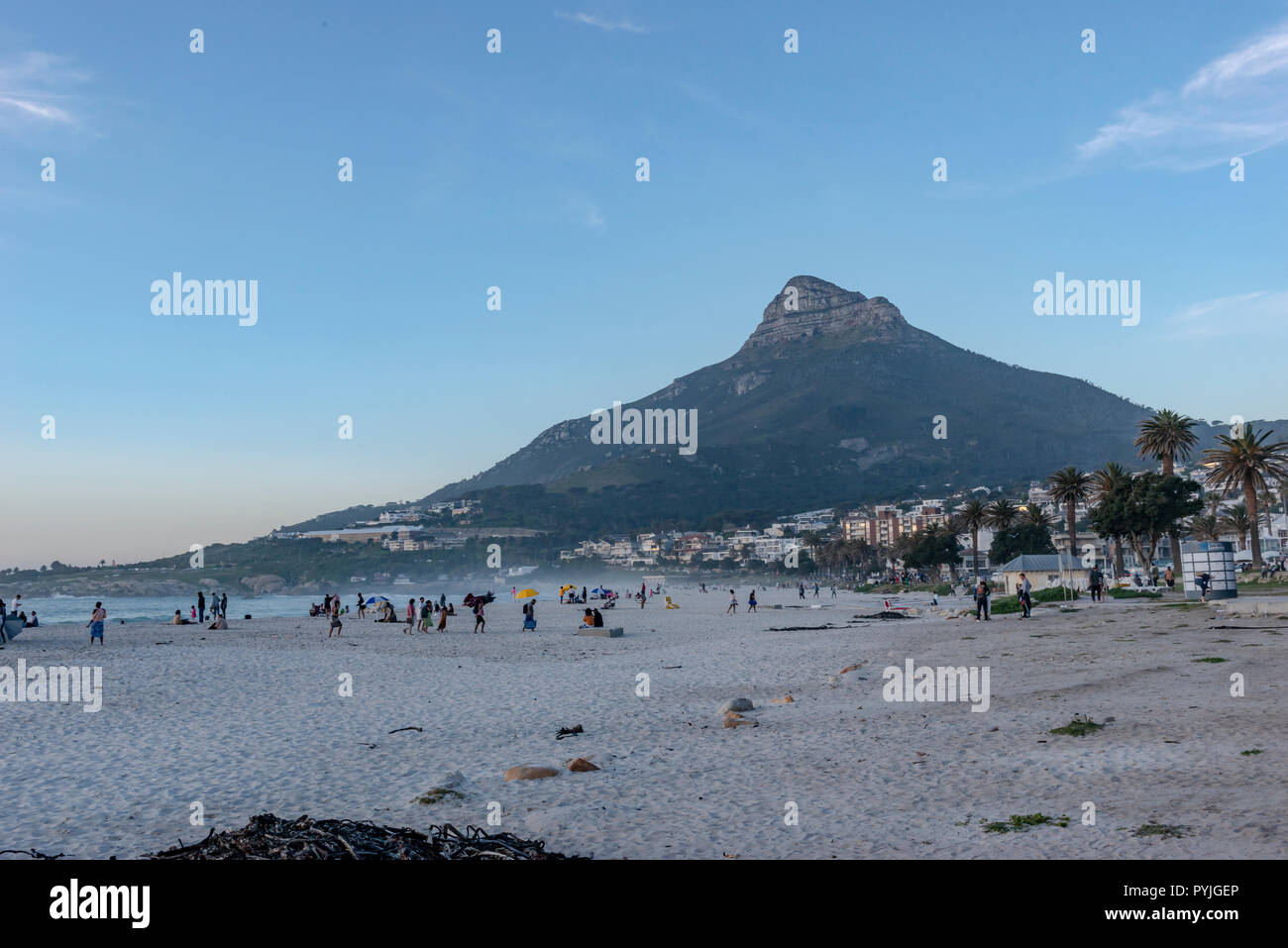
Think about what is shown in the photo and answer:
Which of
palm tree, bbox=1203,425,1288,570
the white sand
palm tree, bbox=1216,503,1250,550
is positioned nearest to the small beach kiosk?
the white sand

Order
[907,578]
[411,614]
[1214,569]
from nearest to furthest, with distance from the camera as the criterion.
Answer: [1214,569] < [411,614] < [907,578]

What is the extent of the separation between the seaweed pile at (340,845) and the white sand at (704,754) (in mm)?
2012

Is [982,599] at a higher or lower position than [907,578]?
higher

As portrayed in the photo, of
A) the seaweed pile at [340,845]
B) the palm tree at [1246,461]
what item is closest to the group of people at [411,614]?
the seaweed pile at [340,845]

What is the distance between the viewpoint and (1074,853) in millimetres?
7379

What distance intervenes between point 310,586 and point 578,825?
624 feet

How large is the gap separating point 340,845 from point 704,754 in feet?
24.8

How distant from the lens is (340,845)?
6227 mm

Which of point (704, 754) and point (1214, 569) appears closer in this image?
point (704, 754)

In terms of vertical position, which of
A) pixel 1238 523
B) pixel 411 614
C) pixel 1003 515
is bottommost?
pixel 411 614

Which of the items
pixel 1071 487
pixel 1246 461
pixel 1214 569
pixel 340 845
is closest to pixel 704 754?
pixel 340 845

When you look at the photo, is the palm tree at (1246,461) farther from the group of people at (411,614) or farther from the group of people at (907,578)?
the group of people at (907,578)

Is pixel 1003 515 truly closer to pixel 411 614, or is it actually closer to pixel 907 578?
pixel 907 578
